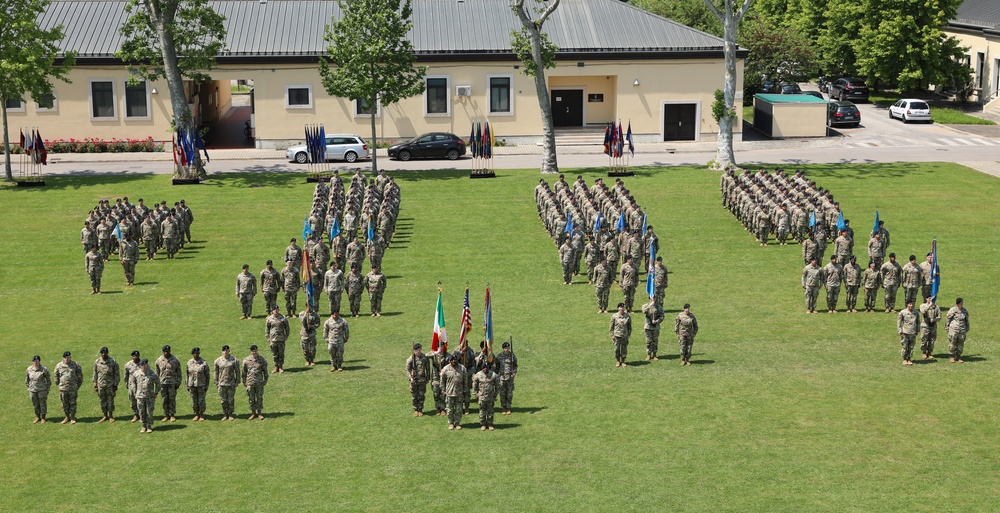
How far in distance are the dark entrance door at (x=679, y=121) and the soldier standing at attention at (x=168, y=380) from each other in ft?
127

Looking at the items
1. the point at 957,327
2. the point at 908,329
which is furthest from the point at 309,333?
the point at 957,327

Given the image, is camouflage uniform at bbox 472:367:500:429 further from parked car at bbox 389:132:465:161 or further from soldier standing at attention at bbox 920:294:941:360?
parked car at bbox 389:132:465:161

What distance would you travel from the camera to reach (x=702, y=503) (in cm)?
1670

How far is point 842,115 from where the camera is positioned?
193 ft

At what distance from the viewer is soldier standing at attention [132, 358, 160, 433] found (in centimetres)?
2009

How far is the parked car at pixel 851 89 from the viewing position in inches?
2712

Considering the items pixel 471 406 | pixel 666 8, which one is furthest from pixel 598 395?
pixel 666 8

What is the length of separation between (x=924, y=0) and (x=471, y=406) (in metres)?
48.7

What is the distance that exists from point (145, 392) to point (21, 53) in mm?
27278

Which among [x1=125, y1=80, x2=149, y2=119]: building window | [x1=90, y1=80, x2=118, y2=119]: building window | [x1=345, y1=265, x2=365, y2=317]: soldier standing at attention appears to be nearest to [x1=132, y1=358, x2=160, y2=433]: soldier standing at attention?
[x1=345, y1=265, x2=365, y2=317]: soldier standing at attention

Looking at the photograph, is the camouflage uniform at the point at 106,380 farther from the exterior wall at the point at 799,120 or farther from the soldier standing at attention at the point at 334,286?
the exterior wall at the point at 799,120

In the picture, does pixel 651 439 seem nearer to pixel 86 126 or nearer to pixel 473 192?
pixel 473 192

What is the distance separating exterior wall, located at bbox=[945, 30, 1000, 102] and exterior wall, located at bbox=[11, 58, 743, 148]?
16647 mm

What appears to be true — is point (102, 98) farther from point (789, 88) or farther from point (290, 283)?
point (789, 88)
